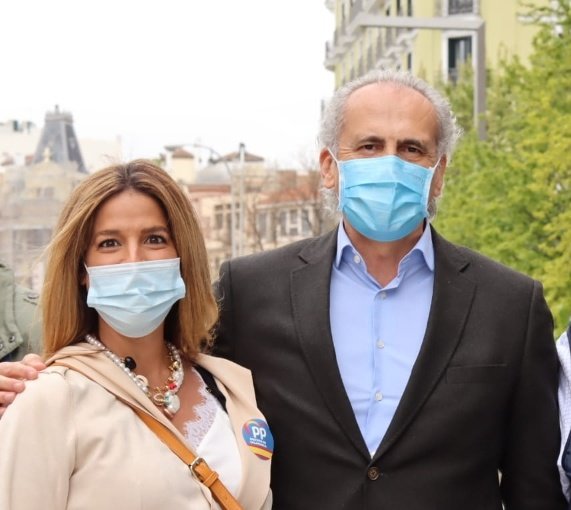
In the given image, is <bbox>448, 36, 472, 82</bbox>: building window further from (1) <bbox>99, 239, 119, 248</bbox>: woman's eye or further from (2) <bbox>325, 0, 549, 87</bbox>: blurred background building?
(1) <bbox>99, 239, 119, 248</bbox>: woman's eye

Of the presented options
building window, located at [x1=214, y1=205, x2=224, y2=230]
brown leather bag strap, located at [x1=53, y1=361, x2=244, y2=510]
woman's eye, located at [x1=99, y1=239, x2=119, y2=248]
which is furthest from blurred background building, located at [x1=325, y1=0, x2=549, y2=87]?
brown leather bag strap, located at [x1=53, y1=361, x2=244, y2=510]

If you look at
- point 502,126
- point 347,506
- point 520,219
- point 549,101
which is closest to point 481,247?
point 520,219

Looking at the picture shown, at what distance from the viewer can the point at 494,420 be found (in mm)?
4414

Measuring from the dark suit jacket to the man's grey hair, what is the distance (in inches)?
14.6

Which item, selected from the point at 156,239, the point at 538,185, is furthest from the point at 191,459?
the point at 538,185

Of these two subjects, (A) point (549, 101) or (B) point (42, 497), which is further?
(A) point (549, 101)

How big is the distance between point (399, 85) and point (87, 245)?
1360mm

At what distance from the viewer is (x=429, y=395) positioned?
172 inches

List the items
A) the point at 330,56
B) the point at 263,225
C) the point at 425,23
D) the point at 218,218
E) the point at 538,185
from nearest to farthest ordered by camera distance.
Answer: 1. the point at 538,185
2. the point at 425,23
3. the point at 330,56
4. the point at 263,225
5. the point at 218,218

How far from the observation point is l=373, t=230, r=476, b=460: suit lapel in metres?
4.32

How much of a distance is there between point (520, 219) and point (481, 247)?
4.38 ft

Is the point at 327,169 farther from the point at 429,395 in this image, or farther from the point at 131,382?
the point at 131,382

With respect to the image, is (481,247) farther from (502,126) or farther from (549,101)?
(502,126)

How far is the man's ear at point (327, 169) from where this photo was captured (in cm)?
473
